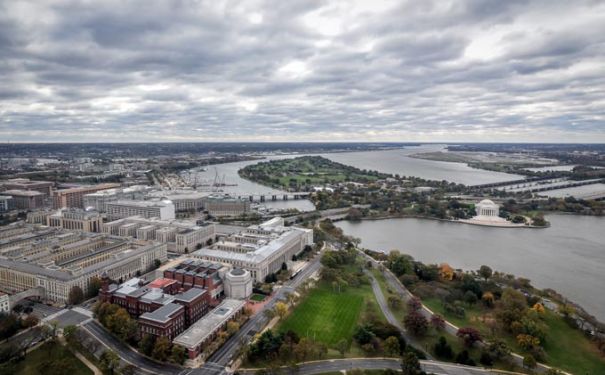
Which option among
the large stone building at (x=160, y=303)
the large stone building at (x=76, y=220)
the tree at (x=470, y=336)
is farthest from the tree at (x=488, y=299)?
the large stone building at (x=76, y=220)

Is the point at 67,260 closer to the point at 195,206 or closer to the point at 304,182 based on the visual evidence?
the point at 195,206

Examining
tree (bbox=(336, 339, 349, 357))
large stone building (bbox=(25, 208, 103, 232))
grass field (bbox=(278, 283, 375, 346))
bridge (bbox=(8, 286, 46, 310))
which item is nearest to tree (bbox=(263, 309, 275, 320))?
grass field (bbox=(278, 283, 375, 346))

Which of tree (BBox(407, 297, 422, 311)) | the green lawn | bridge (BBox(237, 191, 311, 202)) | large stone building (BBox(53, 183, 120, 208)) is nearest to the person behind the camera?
the green lawn

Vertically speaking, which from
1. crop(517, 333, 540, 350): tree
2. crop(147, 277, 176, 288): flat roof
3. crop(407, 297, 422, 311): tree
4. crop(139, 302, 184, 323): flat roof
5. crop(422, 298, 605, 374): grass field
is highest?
crop(147, 277, 176, 288): flat roof

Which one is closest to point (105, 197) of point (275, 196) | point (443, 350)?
point (275, 196)

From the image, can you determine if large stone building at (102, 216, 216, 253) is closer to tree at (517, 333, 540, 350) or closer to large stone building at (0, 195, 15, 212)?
large stone building at (0, 195, 15, 212)

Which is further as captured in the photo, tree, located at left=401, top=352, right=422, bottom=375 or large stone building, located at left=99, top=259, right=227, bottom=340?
large stone building, located at left=99, top=259, right=227, bottom=340

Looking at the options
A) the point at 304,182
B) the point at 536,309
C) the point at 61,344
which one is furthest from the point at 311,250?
the point at 304,182
